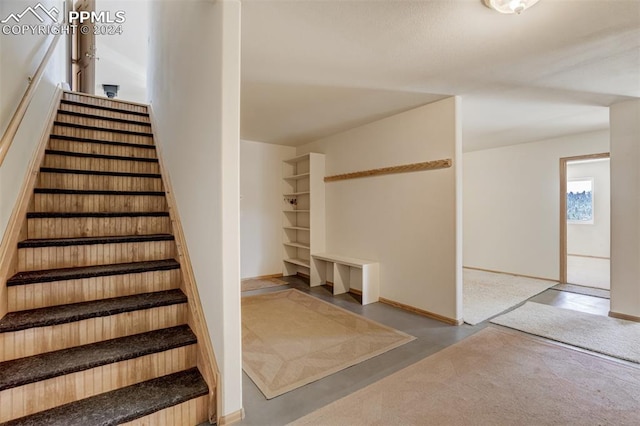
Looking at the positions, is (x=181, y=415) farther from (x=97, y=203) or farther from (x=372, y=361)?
Answer: (x=97, y=203)

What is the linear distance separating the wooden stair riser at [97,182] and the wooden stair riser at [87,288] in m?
1.09

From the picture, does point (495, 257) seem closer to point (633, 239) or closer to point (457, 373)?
point (633, 239)

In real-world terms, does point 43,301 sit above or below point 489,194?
below

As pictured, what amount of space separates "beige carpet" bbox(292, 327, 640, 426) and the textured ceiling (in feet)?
7.65

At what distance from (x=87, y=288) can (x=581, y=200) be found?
9515 mm

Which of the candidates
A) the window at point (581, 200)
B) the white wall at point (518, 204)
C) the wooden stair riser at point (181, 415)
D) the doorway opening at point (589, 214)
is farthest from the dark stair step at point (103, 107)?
the window at point (581, 200)

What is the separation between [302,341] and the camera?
2.63 metres

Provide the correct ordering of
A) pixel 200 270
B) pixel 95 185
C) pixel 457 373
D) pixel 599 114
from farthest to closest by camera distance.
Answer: pixel 599 114 → pixel 95 185 → pixel 457 373 → pixel 200 270

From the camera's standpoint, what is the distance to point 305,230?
16.9 ft

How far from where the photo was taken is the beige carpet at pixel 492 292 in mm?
3377

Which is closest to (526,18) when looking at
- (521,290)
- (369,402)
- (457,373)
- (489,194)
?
(457,373)

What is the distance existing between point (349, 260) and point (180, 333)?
8.48ft

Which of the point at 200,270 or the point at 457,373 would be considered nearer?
the point at 200,270

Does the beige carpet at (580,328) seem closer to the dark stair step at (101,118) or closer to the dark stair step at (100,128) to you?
the dark stair step at (100,128)
